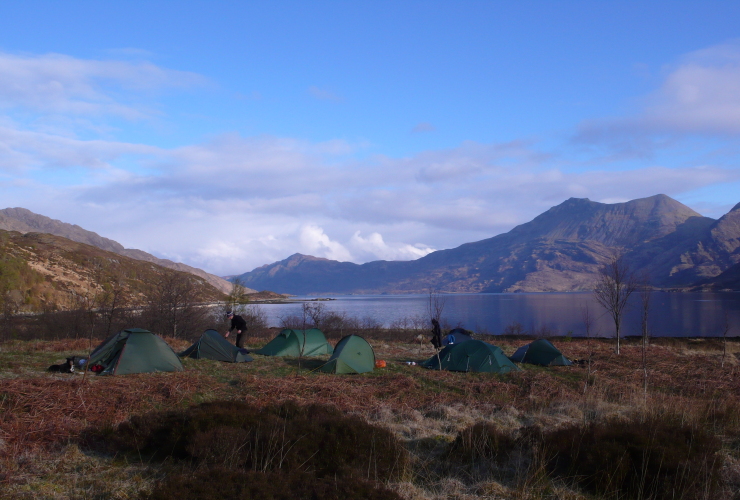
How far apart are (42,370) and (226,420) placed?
368 inches

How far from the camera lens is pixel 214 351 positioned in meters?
17.3

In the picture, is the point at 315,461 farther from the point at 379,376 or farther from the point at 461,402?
the point at 379,376

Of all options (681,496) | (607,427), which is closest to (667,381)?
(607,427)

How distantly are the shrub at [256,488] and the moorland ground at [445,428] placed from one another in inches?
5.3

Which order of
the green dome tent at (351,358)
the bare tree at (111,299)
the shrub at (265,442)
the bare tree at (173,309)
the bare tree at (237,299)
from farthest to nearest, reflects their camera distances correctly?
the bare tree at (237,299)
the bare tree at (111,299)
the bare tree at (173,309)
the green dome tent at (351,358)
the shrub at (265,442)

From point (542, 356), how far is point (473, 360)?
159 inches

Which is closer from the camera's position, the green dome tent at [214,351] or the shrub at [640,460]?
the shrub at [640,460]

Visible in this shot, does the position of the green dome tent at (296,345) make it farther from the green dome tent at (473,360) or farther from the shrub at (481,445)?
the shrub at (481,445)

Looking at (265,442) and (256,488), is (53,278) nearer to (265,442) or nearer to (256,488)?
(265,442)

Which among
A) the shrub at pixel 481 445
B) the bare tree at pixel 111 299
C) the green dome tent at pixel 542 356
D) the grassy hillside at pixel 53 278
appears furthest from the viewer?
the grassy hillside at pixel 53 278

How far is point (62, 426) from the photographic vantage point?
25.6 ft

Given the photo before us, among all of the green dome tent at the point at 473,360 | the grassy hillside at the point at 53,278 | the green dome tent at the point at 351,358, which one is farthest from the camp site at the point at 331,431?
the grassy hillside at the point at 53,278

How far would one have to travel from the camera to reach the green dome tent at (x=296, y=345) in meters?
20.1

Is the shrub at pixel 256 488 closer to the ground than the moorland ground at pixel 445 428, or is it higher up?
Answer: higher up
